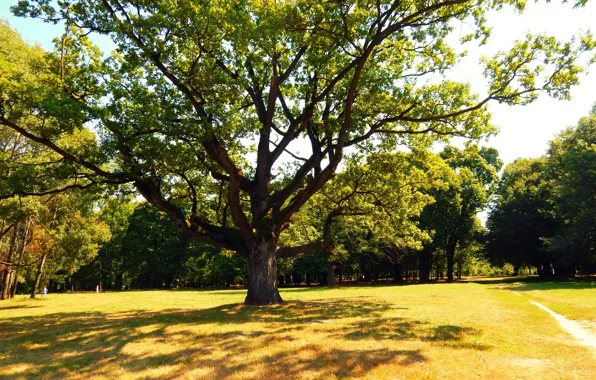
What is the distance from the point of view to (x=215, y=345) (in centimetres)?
867

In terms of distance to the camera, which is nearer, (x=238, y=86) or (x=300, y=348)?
(x=300, y=348)

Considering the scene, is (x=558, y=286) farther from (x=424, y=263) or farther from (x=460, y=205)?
(x=424, y=263)

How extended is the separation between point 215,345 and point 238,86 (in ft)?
32.6

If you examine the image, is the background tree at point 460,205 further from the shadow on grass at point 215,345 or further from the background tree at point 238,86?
the shadow on grass at point 215,345

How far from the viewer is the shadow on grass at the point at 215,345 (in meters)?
6.89

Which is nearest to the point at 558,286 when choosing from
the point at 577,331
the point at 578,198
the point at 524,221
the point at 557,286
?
the point at 557,286

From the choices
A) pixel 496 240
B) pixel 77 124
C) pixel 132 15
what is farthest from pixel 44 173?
pixel 496 240

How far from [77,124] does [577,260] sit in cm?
4454

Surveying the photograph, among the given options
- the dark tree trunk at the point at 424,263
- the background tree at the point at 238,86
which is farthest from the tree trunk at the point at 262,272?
the dark tree trunk at the point at 424,263

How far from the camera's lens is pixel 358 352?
7859 mm

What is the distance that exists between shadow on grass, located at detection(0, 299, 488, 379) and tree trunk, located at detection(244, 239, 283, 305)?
2.91m

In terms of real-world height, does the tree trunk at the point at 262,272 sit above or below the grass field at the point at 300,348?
above

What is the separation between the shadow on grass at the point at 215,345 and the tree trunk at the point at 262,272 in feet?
9.55

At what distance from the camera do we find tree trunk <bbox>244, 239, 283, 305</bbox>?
16.5 m
